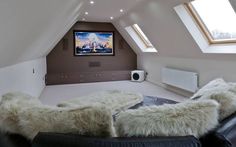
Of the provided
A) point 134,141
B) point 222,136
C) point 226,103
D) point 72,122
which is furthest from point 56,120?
point 226,103

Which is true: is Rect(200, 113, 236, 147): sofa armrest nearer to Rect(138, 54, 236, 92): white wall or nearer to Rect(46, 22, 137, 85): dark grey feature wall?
Rect(138, 54, 236, 92): white wall

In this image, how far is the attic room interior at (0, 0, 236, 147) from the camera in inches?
42.3

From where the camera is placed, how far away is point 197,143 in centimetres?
100

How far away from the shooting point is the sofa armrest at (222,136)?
1081mm

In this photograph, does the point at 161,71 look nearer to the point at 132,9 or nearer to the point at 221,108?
the point at 132,9

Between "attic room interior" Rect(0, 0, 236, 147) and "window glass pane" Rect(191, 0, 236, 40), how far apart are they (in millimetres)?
19

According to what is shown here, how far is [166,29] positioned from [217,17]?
1129 mm

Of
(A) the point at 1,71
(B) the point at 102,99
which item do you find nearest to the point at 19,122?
(A) the point at 1,71

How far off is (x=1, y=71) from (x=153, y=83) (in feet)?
17.1

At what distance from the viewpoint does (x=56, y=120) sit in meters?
1.10

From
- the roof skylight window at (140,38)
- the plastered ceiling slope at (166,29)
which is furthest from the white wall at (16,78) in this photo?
the roof skylight window at (140,38)

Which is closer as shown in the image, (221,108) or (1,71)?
(221,108)

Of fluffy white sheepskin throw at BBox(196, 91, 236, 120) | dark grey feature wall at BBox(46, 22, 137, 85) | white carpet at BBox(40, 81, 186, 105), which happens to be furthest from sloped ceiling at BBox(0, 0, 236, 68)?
fluffy white sheepskin throw at BBox(196, 91, 236, 120)

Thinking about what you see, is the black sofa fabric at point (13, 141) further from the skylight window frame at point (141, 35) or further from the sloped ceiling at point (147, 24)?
the skylight window frame at point (141, 35)
